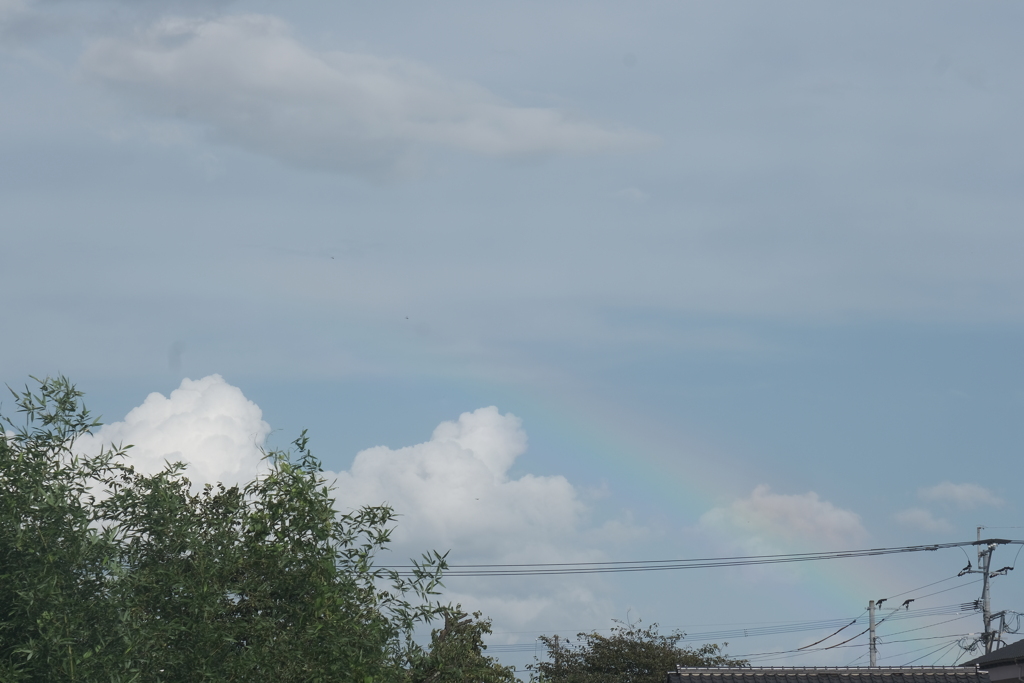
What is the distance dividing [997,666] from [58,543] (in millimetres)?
50273

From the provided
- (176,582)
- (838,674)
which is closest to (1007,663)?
(838,674)

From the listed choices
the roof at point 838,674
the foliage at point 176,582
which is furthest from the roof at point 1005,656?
the foliage at point 176,582

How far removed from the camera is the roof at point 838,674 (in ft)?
125

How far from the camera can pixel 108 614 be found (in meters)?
16.2

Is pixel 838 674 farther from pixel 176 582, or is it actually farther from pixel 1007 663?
pixel 176 582

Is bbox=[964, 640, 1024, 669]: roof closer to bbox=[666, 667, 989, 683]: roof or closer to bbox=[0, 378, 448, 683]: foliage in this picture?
bbox=[666, 667, 989, 683]: roof

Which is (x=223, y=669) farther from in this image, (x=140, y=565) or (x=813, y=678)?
(x=813, y=678)

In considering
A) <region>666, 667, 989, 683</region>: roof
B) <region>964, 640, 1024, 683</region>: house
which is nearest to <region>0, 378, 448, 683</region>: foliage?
<region>666, 667, 989, 683</region>: roof

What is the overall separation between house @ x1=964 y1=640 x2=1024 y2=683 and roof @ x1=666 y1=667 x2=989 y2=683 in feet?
46.3

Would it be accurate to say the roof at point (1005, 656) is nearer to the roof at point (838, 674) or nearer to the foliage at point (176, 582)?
the roof at point (838, 674)

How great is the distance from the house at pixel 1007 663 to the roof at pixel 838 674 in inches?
556

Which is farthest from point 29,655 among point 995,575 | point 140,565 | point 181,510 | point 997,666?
point 995,575

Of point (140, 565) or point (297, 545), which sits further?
point (297, 545)

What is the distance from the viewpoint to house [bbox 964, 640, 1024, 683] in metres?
52.6
